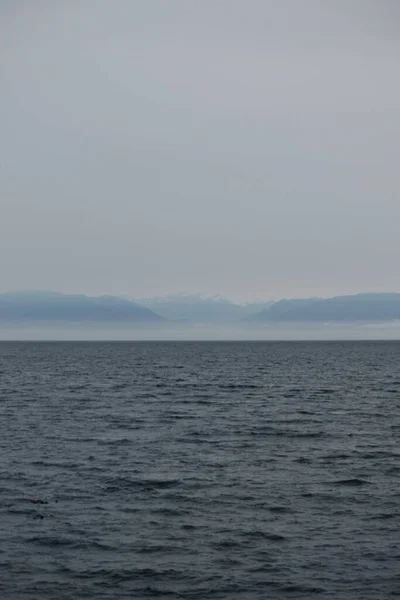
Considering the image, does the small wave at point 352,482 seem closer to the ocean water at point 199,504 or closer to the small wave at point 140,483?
the ocean water at point 199,504

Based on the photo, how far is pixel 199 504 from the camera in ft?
95.0

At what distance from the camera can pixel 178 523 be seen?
86.2ft

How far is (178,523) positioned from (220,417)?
29718mm

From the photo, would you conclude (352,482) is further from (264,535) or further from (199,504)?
(264,535)

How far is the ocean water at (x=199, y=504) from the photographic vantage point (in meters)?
20.7

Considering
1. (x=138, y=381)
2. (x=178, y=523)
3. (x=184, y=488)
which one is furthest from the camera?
(x=138, y=381)

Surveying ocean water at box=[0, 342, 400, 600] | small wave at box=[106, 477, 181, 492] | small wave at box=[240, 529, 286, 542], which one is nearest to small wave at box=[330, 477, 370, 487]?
ocean water at box=[0, 342, 400, 600]

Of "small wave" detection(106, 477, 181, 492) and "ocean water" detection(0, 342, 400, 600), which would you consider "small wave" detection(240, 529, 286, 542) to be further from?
"small wave" detection(106, 477, 181, 492)

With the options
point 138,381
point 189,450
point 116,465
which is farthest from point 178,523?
point 138,381

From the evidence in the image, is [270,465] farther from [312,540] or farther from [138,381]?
[138,381]

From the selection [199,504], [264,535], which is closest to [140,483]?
[199,504]

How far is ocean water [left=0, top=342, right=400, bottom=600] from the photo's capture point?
20.7 metres

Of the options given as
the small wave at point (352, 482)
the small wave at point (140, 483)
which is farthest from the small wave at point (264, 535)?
the small wave at point (352, 482)

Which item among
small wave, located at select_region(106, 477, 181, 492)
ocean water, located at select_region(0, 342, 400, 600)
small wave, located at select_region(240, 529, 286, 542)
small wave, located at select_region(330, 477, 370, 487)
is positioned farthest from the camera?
small wave, located at select_region(330, 477, 370, 487)
